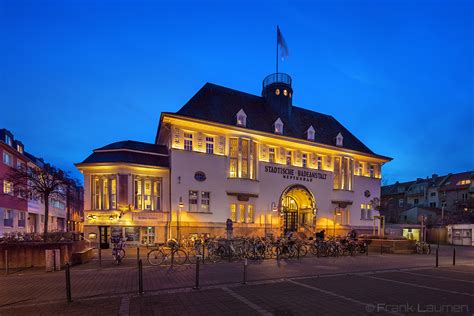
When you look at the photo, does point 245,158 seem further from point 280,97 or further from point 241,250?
point 241,250

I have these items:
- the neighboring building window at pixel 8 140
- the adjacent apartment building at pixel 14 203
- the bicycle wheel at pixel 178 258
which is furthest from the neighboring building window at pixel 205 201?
A: the neighboring building window at pixel 8 140

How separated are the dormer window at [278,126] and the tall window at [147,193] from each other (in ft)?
42.5

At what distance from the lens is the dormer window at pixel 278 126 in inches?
1218

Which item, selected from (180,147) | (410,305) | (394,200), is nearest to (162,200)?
(180,147)

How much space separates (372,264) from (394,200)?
6153 cm

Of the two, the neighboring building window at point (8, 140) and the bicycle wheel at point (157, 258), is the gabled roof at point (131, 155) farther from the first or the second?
the neighboring building window at point (8, 140)

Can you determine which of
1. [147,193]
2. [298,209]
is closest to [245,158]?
[147,193]

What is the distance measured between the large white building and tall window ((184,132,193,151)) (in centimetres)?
9

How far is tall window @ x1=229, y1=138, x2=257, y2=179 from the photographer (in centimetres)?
2789

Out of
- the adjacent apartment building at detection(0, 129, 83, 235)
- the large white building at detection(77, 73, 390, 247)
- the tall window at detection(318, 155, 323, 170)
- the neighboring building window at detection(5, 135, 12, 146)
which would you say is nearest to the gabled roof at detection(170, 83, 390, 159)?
the large white building at detection(77, 73, 390, 247)

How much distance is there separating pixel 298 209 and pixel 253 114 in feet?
40.1

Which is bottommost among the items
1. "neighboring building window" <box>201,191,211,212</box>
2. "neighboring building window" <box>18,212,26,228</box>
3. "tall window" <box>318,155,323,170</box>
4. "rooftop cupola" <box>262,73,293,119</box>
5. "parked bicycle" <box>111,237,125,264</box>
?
"neighboring building window" <box>18,212,26,228</box>

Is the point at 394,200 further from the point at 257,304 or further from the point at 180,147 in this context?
the point at 257,304

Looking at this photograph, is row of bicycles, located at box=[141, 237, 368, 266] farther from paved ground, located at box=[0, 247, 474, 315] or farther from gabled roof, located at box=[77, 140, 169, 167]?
gabled roof, located at box=[77, 140, 169, 167]
